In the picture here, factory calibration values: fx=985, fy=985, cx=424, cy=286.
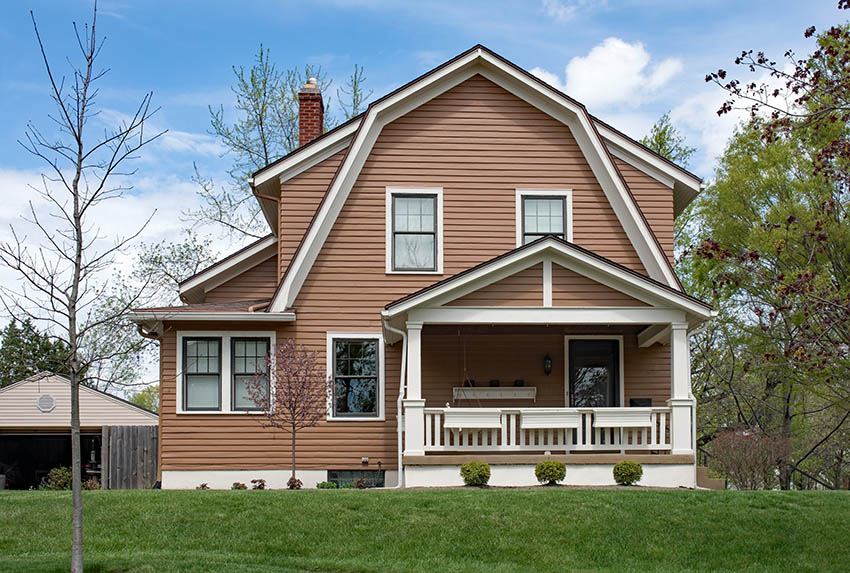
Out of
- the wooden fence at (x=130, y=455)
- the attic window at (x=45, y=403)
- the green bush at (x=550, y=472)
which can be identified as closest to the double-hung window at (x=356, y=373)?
the green bush at (x=550, y=472)

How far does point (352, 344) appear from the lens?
59.6 ft

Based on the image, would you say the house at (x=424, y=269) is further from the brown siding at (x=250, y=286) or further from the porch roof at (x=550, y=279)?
the porch roof at (x=550, y=279)

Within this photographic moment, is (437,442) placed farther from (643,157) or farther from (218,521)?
(643,157)

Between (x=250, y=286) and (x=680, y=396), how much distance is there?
8812 mm

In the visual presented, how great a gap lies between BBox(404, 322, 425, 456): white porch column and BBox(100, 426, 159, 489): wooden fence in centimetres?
688

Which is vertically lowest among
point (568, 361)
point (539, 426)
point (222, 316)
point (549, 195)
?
point (539, 426)

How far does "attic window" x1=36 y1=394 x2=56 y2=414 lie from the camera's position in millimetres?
33250

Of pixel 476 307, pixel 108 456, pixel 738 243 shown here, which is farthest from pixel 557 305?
pixel 738 243

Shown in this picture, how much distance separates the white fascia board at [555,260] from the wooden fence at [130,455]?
7.15 meters

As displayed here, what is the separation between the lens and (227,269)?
64.0ft

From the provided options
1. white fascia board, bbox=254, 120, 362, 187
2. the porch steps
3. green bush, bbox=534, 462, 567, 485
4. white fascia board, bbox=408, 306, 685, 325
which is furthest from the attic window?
the porch steps

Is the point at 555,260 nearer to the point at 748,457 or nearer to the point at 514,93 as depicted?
the point at 514,93

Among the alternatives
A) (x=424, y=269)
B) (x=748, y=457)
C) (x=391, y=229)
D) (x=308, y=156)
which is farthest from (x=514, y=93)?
(x=748, y=457)

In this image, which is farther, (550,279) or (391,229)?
(391,229)
